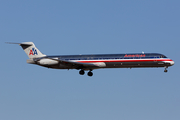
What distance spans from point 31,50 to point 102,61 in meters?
17.7

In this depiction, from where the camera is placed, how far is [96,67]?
6097 centimetres

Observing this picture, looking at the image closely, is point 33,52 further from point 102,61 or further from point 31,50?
point 102,61

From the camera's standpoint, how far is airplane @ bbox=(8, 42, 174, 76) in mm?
59062

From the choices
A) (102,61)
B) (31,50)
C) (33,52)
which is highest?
(31,50)

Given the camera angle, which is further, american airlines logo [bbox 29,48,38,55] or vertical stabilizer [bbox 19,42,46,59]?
american airlines logo [bbox 29,48,38,55]

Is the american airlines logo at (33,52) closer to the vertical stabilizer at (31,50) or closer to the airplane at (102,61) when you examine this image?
the vertical stabilizer at (31,50)

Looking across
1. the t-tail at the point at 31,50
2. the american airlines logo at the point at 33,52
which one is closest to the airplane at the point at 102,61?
the t-tail at the point at 31,50

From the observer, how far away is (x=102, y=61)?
6044cm

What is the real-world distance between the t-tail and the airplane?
279 centimetres

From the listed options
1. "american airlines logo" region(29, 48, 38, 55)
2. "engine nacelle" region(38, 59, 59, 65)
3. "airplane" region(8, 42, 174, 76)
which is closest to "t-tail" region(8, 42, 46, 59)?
"american airlines logo" region(29, 48, 38, 55)

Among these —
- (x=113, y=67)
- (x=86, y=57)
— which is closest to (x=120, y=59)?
(x=113, y=67)

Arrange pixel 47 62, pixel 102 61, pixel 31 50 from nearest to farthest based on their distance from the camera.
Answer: pixel 102 61
pixel 47 62
pixel 31 50

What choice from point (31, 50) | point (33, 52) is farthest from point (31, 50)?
point (33, 52)

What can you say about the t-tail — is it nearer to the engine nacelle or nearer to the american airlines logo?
the american airlines logo
